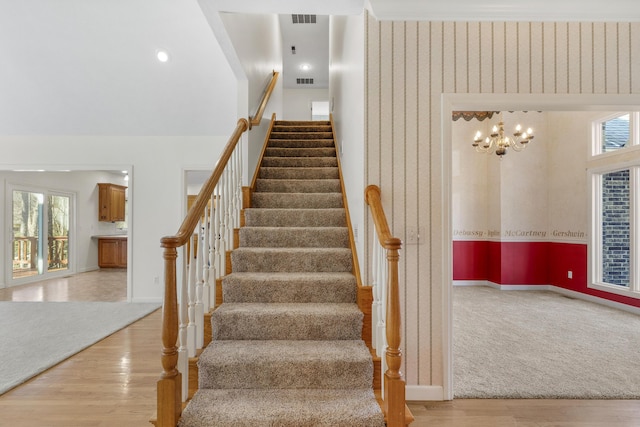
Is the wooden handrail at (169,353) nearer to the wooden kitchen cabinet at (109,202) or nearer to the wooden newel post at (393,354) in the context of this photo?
the wooden newel post at (393,354)

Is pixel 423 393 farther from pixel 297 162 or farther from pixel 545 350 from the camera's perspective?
pixel 297 162

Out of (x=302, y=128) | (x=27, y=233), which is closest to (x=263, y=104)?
(x=302, y=128)

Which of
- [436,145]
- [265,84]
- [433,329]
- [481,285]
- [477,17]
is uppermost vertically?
[265,84]

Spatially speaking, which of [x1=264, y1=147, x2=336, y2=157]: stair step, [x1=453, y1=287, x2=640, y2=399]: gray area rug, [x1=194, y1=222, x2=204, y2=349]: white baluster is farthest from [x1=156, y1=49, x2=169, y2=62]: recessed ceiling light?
[x1=453, y1=287, x2=640, y2=399]: gray area rug

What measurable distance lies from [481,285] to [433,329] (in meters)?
4.65

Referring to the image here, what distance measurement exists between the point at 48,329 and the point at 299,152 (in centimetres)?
345

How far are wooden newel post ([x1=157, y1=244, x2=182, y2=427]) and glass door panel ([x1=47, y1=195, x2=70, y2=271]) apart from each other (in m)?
7.61

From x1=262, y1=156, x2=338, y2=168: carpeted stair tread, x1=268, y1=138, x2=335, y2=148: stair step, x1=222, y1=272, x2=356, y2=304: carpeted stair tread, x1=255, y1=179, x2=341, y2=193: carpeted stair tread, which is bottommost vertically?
x1=222, y1=272, x2=356, y2=304: carpeted stair tread

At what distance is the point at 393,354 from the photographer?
176 cm

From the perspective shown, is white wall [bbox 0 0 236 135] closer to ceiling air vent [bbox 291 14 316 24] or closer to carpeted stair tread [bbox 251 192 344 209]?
carpeted stair tread [bbox 251 192 344 209]

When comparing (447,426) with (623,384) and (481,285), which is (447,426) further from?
(481,285)

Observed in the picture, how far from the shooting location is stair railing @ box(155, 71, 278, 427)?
1.72 metres

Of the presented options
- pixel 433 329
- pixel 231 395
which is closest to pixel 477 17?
pixel 433 329

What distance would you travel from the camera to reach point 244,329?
7.35 ft
